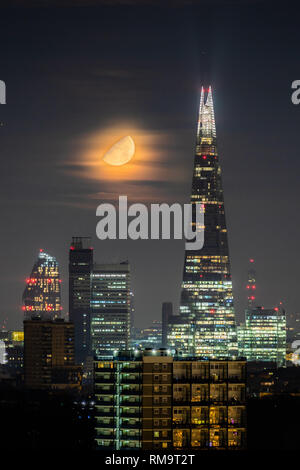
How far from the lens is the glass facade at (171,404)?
52.8 m

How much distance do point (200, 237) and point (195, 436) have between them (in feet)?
369

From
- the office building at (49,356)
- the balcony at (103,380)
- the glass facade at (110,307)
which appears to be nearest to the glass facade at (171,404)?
the balcony at (103,380)

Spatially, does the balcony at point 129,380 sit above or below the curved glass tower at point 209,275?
below

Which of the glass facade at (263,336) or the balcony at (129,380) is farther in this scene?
the glass facade at (263,336)

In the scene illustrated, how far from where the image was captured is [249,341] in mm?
168750

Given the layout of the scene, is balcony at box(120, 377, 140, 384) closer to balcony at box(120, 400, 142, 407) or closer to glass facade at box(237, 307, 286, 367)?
balcony at box(120, 400, 142, 407)

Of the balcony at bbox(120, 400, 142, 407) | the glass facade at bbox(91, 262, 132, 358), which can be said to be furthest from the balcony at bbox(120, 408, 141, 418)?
the glass facade at bbox(91, 262, 132, 358)

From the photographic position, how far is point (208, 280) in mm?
166625

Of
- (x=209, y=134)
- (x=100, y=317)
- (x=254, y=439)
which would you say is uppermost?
(x=209, y=134)

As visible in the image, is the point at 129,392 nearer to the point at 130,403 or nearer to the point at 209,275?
the point at 130,403

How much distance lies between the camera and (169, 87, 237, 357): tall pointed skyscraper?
16238 centimetres

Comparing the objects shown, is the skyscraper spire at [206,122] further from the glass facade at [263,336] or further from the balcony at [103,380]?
the balcony at [103,380]

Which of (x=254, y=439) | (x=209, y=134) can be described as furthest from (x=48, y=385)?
(x=209, y=134)

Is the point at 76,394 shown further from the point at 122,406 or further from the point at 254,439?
the point at 122,406
